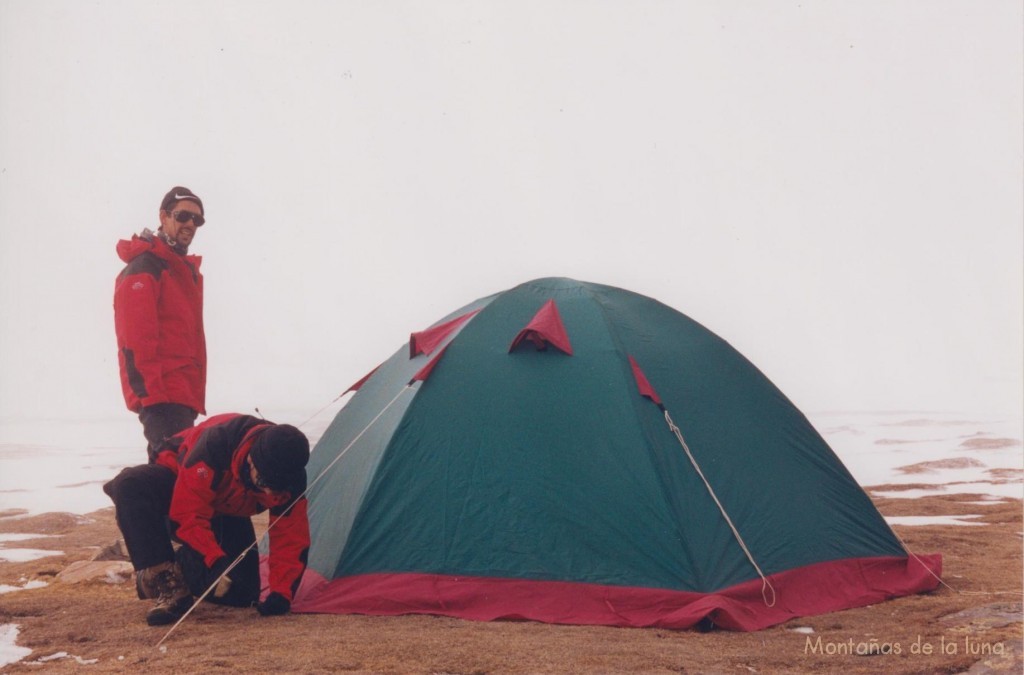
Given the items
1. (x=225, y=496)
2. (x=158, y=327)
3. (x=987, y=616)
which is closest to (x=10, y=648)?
(x=225, y=496)

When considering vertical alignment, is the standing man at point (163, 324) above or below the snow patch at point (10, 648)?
above

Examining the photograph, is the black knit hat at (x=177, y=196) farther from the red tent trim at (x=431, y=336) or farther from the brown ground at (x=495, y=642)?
the brown ground at (x=495, y=642)

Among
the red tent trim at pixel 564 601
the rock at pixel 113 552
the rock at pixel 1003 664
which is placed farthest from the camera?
the rock at pixel 113 552

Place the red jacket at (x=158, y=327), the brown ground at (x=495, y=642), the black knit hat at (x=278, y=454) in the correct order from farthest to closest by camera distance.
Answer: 1. the red jacket at (x=158, y=327)
2. the black knit hat at (x=278, y=454)
3. the brown ground at (x=495, y=642)

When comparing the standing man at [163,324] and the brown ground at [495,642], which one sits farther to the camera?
the standing man at [163,324]

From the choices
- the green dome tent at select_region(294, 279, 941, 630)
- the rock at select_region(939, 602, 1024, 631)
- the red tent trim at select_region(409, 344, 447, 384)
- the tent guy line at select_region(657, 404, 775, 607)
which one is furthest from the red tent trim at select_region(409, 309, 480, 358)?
the rock at select_region(939, 602, 1024, 631)

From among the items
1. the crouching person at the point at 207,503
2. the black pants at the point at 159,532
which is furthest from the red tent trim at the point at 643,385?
the black pants at the point at 159,532

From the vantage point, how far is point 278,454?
4254 millimetres

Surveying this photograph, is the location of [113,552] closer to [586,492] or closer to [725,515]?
[586,492]

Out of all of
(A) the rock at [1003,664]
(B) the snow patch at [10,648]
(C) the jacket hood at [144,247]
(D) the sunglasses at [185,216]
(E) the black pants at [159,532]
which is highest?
(D) the sunglasses at [185,216]

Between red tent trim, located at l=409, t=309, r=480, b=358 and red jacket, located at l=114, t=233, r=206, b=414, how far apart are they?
1.40 m

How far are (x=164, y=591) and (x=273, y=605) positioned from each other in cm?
57

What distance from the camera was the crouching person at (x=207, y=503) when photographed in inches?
172

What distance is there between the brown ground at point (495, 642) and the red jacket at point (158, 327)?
4.22 feet
